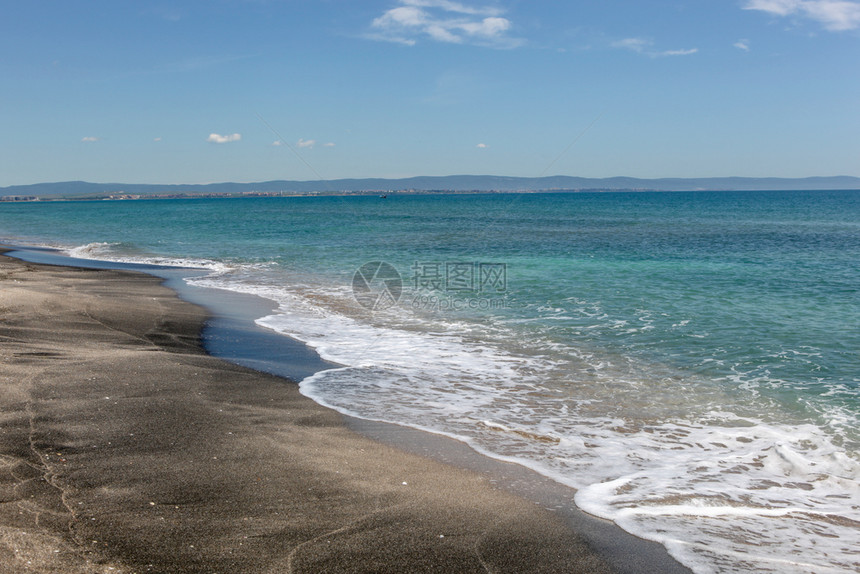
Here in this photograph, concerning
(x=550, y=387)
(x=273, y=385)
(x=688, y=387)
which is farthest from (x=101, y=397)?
(x=688, y=387)

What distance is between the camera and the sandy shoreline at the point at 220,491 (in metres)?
3.77

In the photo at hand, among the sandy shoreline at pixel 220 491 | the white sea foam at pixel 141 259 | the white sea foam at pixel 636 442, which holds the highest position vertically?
the white sea foam at pixel 141 259

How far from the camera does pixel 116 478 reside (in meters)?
4.63

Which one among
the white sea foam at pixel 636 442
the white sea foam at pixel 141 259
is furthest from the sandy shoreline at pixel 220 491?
the white sea foam at pixel 141 259

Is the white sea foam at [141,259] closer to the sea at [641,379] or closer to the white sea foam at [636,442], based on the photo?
the sea at [641,379]

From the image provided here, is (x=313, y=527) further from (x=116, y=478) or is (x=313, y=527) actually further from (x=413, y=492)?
(x=116, y=478)

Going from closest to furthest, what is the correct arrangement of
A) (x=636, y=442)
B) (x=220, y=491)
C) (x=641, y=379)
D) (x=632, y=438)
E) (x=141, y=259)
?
1. (x=220, y=491)
2. (x=636, y=442)
3. (x=632, y=438)
4. (x=641, y=379)
5. (x=141, y=259)

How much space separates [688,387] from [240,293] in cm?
1288

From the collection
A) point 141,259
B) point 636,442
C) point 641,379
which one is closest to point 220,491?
point 636,442

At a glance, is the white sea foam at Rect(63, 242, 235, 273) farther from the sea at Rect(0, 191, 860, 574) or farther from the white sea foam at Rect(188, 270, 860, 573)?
the white sea foam at Rect(188, 270, 860, 573)

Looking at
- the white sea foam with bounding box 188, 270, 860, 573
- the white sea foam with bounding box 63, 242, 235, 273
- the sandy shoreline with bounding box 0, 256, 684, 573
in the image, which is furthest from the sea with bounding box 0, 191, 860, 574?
the white sea foam with bounding box 63, 242, 235, 273

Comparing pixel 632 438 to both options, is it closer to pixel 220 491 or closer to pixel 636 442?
pixel 636 442

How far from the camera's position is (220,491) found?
15.1 feet

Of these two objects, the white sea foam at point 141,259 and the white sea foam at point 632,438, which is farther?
the white sea foam at point 141,259
